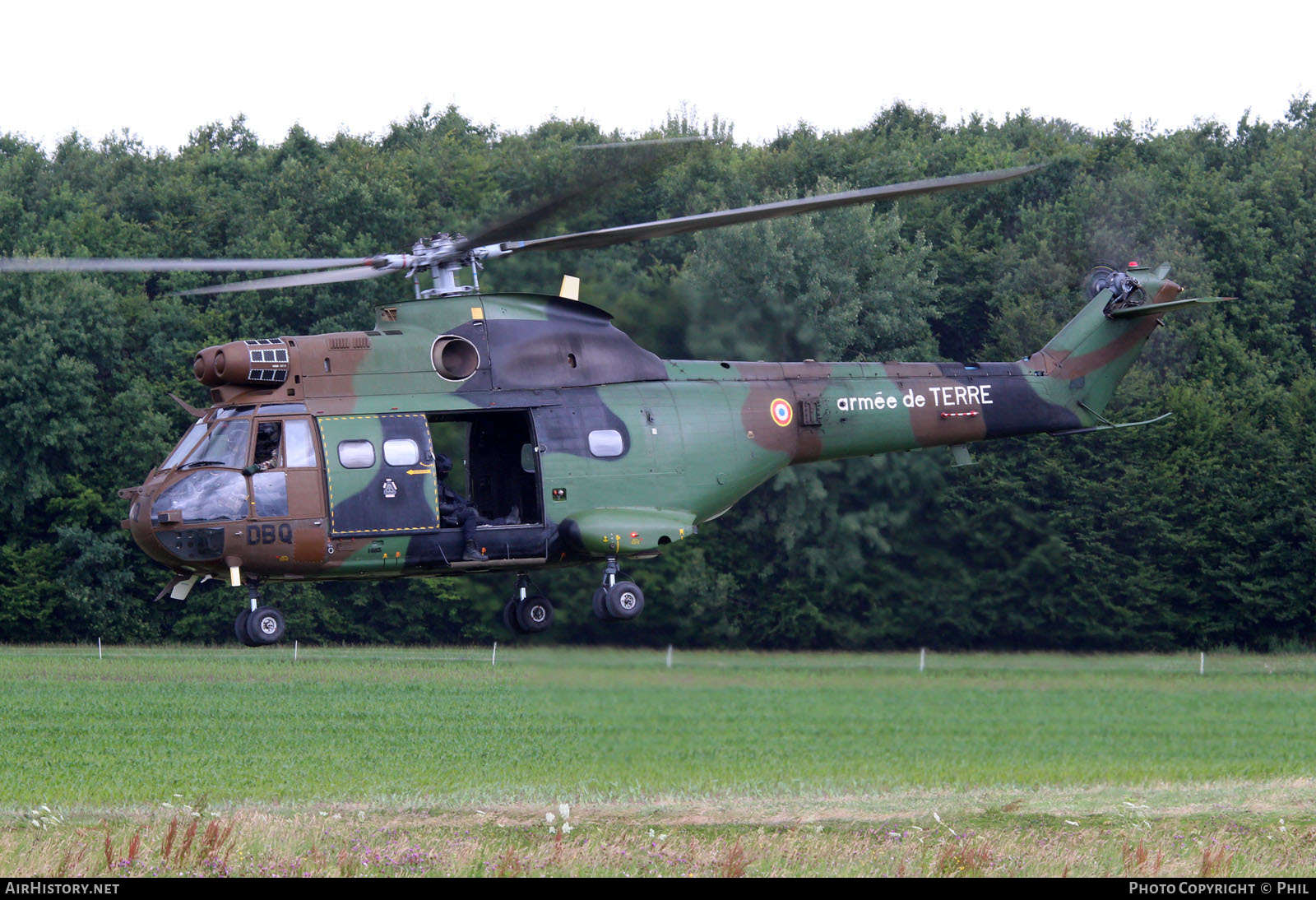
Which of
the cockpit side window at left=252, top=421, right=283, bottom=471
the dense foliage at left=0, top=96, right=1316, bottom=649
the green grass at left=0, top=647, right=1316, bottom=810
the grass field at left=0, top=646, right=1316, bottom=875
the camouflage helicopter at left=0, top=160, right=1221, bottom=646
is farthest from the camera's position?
the dense foliage at left=0, top=96, right=1316, bottom=649

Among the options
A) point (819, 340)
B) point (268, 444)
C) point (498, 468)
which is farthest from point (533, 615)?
point (819, 340)

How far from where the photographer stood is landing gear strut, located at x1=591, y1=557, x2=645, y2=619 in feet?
60.2

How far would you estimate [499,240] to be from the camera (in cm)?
1873

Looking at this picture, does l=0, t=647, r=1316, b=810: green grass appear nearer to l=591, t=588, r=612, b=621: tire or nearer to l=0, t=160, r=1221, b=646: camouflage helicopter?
l=591, t=588, r=612, b=621: tire

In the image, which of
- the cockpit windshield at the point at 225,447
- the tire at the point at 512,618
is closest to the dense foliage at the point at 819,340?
the tire at the point at 512,618

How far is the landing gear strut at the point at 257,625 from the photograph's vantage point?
57.2ft

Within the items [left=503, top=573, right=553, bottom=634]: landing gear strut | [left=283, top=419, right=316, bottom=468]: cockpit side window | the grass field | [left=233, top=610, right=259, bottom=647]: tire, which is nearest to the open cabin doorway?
[left=503, top=573, right=553, bottom=634]: landing gear strut

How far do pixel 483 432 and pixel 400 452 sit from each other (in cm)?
176

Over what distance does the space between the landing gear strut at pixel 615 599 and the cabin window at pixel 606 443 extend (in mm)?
1237

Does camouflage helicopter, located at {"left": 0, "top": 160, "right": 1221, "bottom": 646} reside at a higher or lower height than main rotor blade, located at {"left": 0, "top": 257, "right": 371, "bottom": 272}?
lower

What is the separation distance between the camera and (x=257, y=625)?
57.4 feet

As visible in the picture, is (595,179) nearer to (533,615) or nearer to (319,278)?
(319,278)

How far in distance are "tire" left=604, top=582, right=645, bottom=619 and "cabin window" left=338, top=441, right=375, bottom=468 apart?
3.07 m

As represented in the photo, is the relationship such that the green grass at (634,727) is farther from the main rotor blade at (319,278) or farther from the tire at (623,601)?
the main rotor blade at (319,278)
